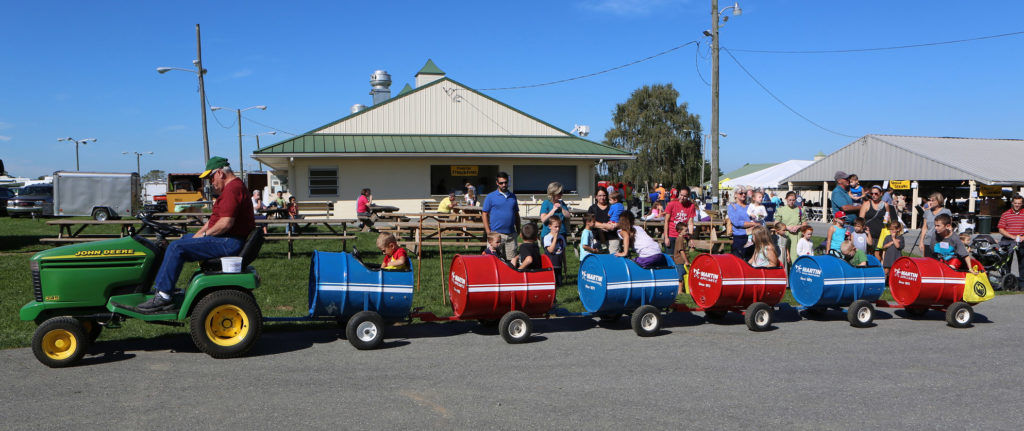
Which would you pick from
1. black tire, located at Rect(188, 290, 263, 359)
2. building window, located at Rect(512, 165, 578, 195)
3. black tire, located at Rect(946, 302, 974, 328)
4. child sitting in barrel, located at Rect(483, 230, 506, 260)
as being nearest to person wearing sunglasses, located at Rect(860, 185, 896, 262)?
black tire, located at Rect(946, 302, 974, 328)

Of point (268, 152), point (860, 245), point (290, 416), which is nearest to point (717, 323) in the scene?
point (860, 245)

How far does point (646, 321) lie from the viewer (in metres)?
7.62

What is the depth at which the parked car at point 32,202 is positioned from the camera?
110 ft

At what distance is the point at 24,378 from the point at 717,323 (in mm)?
Answer: 7297

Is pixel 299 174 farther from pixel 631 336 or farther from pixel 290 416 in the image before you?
pixel 290 416

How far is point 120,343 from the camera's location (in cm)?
684

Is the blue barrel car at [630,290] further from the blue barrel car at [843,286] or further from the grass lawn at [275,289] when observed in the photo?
the blue barrel car at [843,286]

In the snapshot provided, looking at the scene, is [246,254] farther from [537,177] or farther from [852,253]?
[537,177]

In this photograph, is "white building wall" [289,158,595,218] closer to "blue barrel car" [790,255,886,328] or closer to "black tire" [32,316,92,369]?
"blue barrel car" [790,255,886,328]

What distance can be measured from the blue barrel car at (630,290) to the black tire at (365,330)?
220 cm

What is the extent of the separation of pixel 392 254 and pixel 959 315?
→ 7.05m

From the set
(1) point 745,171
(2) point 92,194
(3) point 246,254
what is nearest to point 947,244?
(3) point 246,254

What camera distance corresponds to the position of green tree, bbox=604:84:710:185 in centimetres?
6400

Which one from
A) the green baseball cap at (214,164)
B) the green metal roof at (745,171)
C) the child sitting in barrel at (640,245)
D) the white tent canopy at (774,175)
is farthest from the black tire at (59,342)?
the green metal roof at (745,171)
